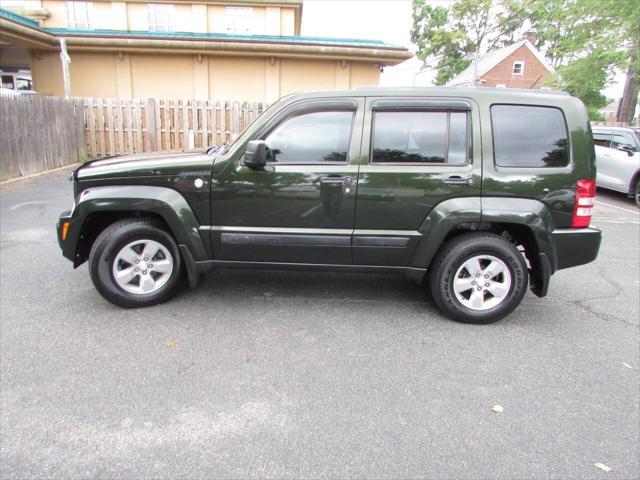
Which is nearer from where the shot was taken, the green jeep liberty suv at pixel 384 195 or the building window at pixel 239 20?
the green jeep liberty suv at pixel 384 195

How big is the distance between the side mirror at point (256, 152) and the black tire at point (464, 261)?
174 cm

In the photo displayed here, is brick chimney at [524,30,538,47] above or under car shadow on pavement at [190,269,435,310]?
above

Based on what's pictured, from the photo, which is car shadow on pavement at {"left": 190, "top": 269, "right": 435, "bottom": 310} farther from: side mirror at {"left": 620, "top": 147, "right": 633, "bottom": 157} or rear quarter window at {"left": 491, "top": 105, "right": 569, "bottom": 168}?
side mirror at {"left": 620, "top": 147, "right": 633, "bottom": 157}

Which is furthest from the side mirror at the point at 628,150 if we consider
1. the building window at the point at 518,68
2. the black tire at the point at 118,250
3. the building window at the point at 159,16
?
the building window at the point at 518,68

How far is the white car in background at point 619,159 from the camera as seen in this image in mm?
10422

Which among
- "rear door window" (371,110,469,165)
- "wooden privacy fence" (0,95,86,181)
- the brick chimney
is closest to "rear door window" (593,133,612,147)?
"rear door window" (371,110,469,165)

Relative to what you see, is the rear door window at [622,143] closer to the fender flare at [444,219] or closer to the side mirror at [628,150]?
the side mirror at [628,150]

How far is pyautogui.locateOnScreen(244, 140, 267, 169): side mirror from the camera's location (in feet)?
11.7

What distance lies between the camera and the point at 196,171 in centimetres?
380

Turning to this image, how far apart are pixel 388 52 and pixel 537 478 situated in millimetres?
15671

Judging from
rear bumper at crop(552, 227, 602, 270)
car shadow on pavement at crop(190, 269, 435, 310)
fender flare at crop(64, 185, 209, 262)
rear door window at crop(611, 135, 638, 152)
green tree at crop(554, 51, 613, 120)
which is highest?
green tree at crop(554, 51, 613, 120)

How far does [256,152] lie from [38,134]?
31.2 feet

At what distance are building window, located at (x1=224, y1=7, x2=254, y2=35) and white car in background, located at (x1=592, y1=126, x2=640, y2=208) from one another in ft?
45.8

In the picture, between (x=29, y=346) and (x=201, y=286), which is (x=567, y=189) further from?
(x=29, y=346)
